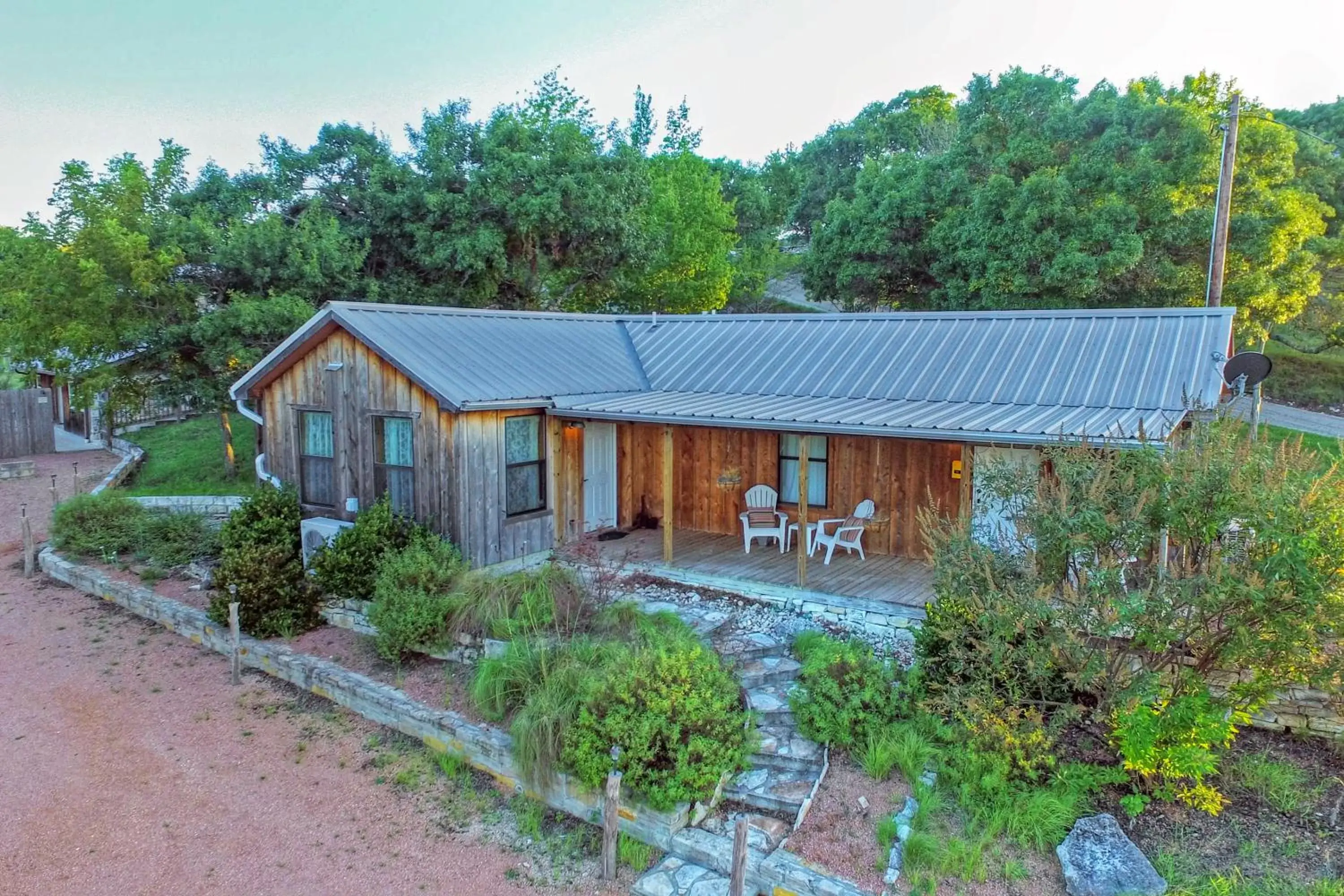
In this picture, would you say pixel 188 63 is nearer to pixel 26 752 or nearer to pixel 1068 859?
pixel 26 752

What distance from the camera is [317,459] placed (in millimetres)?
11336

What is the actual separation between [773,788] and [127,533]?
1228 cm

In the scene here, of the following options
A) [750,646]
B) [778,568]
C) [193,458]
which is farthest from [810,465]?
[193,458]

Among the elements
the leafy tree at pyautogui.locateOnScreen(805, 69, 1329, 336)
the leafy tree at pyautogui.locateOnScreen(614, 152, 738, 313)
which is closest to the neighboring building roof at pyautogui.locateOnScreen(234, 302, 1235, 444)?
the leafy tree at pyautogui.locateOnScreen(805, 69, 1329, 336)

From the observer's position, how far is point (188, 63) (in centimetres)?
1677

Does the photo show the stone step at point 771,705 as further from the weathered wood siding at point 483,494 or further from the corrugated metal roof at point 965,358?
the corrugated metal roof at point 965,358

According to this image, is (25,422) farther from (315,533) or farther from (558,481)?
(558,481)

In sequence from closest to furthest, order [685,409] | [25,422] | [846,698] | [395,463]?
1. [846,698]
2. [685,409]
3. [395,463]
4. [25,422]

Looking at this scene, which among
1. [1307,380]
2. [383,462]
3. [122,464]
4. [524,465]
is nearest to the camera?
[383,462]

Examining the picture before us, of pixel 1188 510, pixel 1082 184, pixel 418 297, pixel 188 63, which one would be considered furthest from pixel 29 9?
pixel 1082 184

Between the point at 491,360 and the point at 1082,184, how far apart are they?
49.0ft

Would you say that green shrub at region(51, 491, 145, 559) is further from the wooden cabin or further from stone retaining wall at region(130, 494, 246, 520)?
the wooden cabin

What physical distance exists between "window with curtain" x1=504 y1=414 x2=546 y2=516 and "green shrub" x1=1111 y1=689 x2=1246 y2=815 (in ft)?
24.6

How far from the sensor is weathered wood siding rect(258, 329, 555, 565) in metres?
9.94
